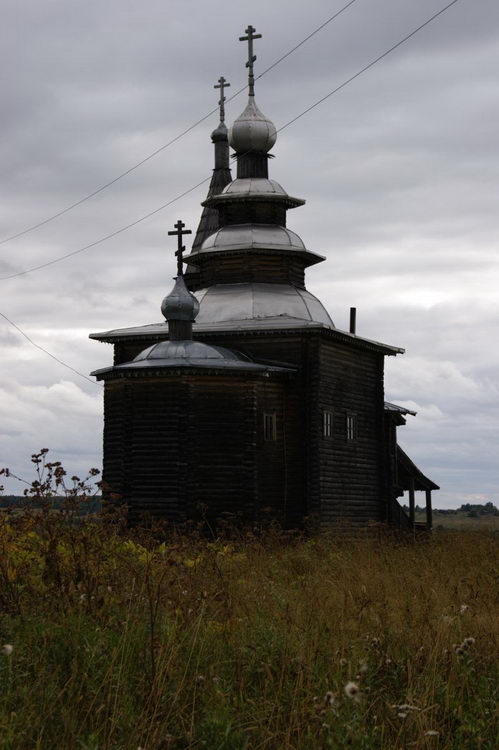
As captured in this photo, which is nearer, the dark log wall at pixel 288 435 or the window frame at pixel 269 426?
the dark log wall at pixel 288 435

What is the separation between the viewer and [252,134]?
3055 cm

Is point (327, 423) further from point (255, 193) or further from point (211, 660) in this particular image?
point (211, 660)

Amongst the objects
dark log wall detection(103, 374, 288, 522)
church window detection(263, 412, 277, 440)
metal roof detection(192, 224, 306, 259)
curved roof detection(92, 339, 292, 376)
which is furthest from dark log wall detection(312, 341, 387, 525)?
metal roof detection(192, 224, 306, 259)

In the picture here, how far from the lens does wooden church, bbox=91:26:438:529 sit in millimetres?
23469

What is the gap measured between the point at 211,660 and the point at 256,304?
2144cm

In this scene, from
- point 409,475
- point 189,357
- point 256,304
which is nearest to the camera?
point 189,357

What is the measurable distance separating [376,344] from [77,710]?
79.1 feet

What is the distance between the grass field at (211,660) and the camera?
199 inches

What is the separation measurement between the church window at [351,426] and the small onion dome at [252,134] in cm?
905

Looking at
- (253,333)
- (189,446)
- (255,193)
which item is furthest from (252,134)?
(189,446)

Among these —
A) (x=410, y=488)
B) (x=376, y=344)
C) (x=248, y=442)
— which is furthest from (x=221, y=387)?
(x=410, y=488)

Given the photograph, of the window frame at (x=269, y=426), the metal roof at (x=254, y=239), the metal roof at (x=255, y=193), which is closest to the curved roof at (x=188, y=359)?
the window frame at (x=269, y=426)

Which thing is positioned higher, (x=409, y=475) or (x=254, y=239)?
(x=254, y=239)

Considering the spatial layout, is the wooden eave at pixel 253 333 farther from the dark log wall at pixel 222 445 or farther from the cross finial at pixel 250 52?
the cross finial at pixel 250 52
